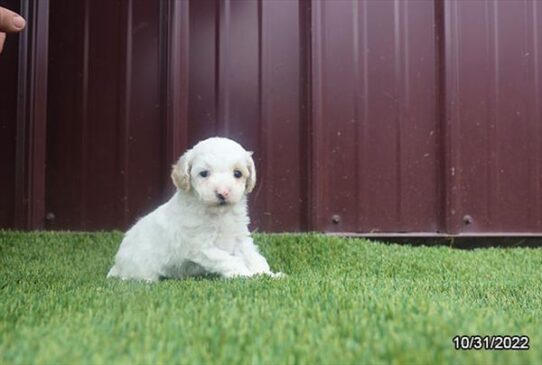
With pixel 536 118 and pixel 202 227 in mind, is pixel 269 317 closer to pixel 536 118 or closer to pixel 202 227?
pixel 202 227

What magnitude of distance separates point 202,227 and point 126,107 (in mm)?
1820

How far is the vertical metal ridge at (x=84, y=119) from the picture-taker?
4070mm

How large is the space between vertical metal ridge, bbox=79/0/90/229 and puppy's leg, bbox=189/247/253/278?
181cm

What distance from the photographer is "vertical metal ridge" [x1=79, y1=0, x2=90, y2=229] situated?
4.07 metres

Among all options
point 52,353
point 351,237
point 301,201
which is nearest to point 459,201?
point 351,237

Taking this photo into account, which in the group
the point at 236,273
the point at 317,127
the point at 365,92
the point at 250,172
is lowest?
the point at 236,273

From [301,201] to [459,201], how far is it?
44.9 inches

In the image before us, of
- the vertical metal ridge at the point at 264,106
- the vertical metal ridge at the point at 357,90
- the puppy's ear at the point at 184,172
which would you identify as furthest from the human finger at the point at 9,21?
the vertical metal ridge at the point at 357,90

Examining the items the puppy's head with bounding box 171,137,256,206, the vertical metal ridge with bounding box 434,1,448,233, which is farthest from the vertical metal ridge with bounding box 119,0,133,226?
the vertical metal ridge with bounding box 434,1,448,233

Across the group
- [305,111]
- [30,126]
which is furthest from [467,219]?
[30,126]

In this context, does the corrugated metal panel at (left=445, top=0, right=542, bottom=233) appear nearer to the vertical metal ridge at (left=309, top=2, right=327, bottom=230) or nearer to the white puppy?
the vertical metal ridge at (left=309, top=2, right=327, bottom=230)

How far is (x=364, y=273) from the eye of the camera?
9.04ft

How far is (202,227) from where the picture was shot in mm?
2584
